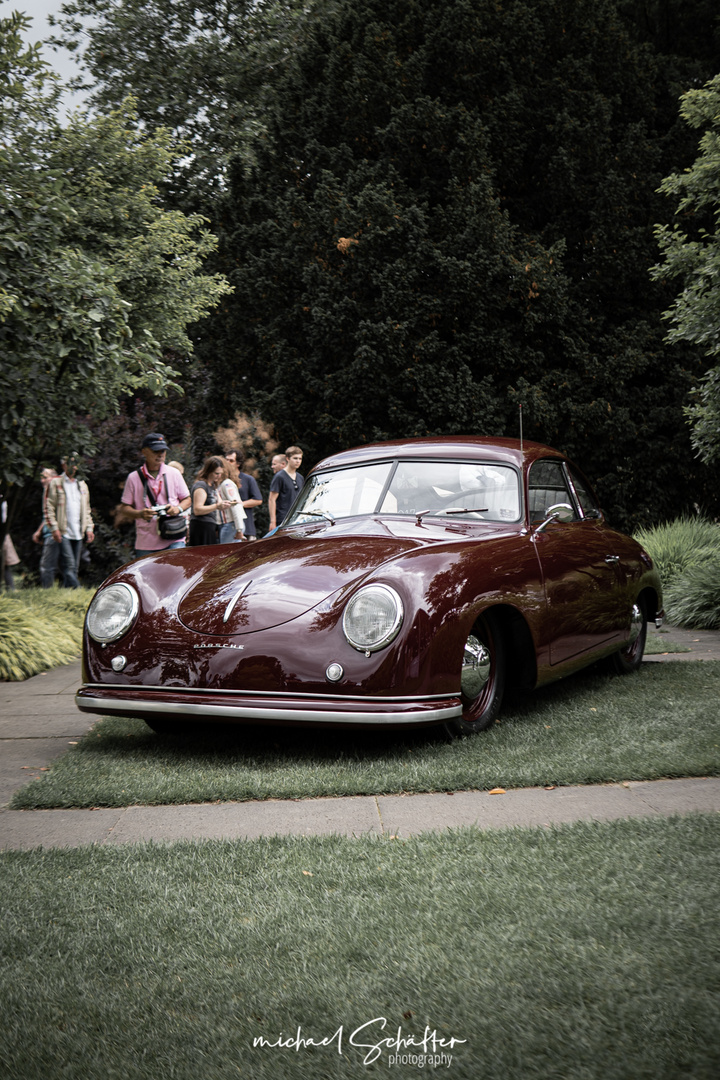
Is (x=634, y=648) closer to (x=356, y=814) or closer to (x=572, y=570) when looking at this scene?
(x=572, y=570)

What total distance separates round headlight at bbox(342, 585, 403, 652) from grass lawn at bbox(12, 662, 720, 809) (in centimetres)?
57

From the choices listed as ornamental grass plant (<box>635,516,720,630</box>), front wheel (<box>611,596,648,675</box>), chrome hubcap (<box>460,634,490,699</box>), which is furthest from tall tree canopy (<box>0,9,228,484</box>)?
ornamental grass plant (<box>635,516,720,630</box>)

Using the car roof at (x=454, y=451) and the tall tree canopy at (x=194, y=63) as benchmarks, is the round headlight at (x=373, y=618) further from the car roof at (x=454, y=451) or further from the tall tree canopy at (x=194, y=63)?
the tall tree canopy at (x=194, y=63)

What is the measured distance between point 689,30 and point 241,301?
11059 mm

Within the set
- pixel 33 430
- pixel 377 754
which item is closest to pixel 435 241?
pixel 33 430

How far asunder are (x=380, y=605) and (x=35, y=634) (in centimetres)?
506

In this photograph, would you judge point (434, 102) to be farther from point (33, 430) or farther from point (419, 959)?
point (419, 959)

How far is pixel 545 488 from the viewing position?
5.90 metres

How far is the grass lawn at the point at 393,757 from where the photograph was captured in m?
3.97

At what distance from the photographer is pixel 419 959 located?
7.70ft

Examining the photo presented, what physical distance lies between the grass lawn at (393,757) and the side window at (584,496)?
55.8 inches

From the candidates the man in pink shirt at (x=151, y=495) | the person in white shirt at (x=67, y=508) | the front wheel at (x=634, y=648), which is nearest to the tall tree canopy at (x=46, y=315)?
the man in pink shirt at (x=151, y=495)
